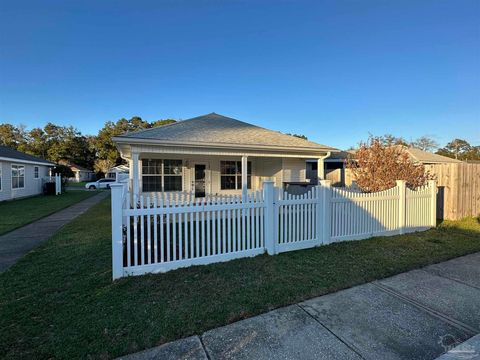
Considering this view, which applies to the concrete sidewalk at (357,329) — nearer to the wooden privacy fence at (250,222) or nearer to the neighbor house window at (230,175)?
the wooden privacy fence at (250,222)

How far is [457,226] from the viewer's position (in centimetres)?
759

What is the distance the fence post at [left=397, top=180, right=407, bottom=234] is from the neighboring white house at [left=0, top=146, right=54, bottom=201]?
2036 cm

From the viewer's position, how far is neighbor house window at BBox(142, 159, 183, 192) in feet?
34.0

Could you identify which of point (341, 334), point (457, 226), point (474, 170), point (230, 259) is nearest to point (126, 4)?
point (230, 259)

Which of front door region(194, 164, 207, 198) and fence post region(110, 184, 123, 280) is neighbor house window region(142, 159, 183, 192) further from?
fence post region(110, 184, 123, 280)

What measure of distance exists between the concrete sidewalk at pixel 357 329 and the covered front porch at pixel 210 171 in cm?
695

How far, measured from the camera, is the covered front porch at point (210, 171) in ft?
33.0

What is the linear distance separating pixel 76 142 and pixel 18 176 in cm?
4101

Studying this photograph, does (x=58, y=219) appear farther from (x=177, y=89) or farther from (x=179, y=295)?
(x=177, y=89)

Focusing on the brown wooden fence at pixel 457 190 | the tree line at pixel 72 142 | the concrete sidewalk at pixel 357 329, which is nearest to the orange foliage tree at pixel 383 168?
the brown wooden fence at pixel 457 190

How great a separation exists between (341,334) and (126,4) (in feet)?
38.4

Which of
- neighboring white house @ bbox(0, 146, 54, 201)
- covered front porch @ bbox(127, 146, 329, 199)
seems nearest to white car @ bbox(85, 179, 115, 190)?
neighboring white house @ bbox(0, 146, 54, 201)

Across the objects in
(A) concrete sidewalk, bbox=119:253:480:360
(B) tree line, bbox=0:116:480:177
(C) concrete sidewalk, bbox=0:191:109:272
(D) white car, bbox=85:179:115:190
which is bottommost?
(C) concrete sidewalk, bbox=0:191:109:272

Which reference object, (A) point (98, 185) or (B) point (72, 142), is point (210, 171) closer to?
(A) point (98, 185)
